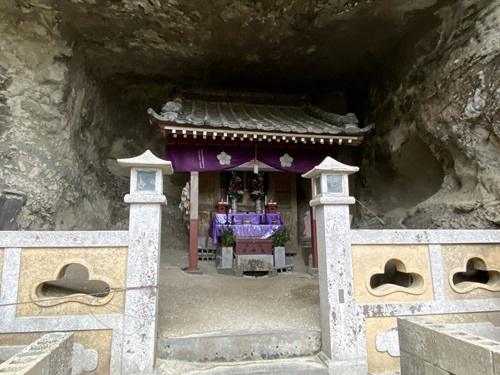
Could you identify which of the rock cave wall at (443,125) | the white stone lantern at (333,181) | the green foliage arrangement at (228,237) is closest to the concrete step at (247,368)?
the white stone lantern at (333,181)

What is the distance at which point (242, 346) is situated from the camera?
12.8 ft

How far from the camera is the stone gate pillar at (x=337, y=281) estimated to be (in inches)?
148

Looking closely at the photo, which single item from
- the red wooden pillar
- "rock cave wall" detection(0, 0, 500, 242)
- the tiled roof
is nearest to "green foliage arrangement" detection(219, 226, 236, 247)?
the red wooden pillar

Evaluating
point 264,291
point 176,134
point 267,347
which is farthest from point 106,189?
point 267,347

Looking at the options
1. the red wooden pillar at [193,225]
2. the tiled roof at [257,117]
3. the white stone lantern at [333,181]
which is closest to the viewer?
the white stone lantern at [333,181]

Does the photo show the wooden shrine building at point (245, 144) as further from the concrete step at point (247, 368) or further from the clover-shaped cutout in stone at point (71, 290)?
Result: the concrete step at point (247, 368)

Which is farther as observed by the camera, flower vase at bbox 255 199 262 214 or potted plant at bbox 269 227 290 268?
flower vase at bbox 255 199 262 214

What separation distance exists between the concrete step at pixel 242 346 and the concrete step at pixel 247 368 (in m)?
0.07

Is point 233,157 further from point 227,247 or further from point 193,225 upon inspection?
point 227,247

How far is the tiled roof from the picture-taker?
23.3 ft

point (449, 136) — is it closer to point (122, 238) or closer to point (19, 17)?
point (122, 238)

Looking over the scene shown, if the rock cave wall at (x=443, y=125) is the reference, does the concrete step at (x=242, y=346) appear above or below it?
below

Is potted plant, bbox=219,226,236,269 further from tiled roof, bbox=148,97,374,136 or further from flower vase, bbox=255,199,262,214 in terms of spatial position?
tiled roof, bbox=148,97,374,136

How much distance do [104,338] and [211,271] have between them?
4635 mm
